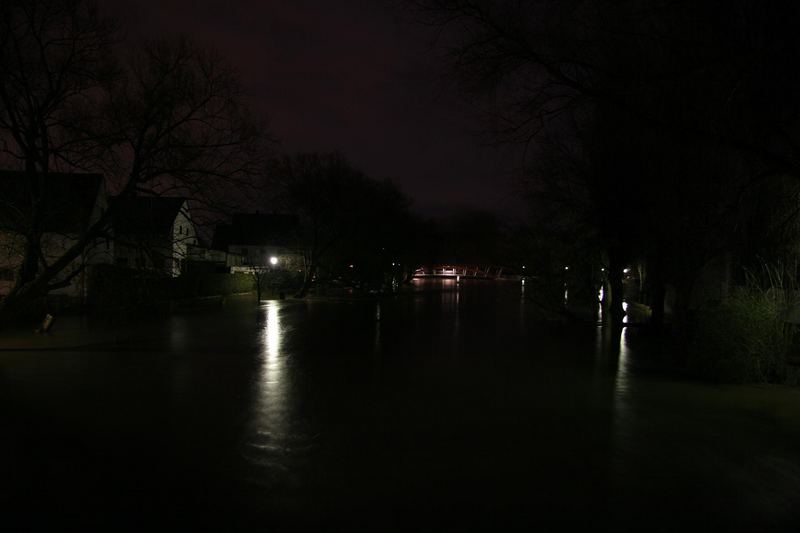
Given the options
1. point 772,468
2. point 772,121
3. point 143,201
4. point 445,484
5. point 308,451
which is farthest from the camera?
point 143,201

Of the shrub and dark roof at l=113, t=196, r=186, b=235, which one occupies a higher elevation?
dark roof at l=113, t=196, r=186, b=235

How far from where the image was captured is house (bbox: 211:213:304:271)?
5306 centimetres

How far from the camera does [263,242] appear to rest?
244 ft

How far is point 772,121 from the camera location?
8.09 m

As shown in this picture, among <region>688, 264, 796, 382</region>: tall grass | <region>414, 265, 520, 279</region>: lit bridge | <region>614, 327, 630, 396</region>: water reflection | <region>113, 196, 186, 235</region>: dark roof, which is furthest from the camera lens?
<region>414, 265, 520, 279</region>: lit bridge

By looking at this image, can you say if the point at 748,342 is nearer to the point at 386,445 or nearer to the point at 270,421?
the point at 386,445

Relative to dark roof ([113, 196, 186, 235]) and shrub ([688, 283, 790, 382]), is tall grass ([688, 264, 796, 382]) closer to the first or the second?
→ shrub ([688, 283, 790, 382])

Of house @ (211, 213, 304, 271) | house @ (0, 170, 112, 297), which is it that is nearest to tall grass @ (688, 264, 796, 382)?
house @ (0, 170, 112, 297)

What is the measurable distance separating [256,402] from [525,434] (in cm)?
404

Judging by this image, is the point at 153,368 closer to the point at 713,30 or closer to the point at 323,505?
the point at 323,505

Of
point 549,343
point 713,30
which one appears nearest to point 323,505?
point 713,30

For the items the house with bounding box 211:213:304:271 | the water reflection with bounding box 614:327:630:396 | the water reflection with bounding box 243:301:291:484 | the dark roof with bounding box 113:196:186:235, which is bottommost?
the water reflection with bounding box 243:301:291:484

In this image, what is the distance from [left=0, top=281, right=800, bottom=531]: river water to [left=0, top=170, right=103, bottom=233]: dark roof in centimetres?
399

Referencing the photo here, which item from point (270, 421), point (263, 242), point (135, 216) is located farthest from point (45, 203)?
point (263, 242)
